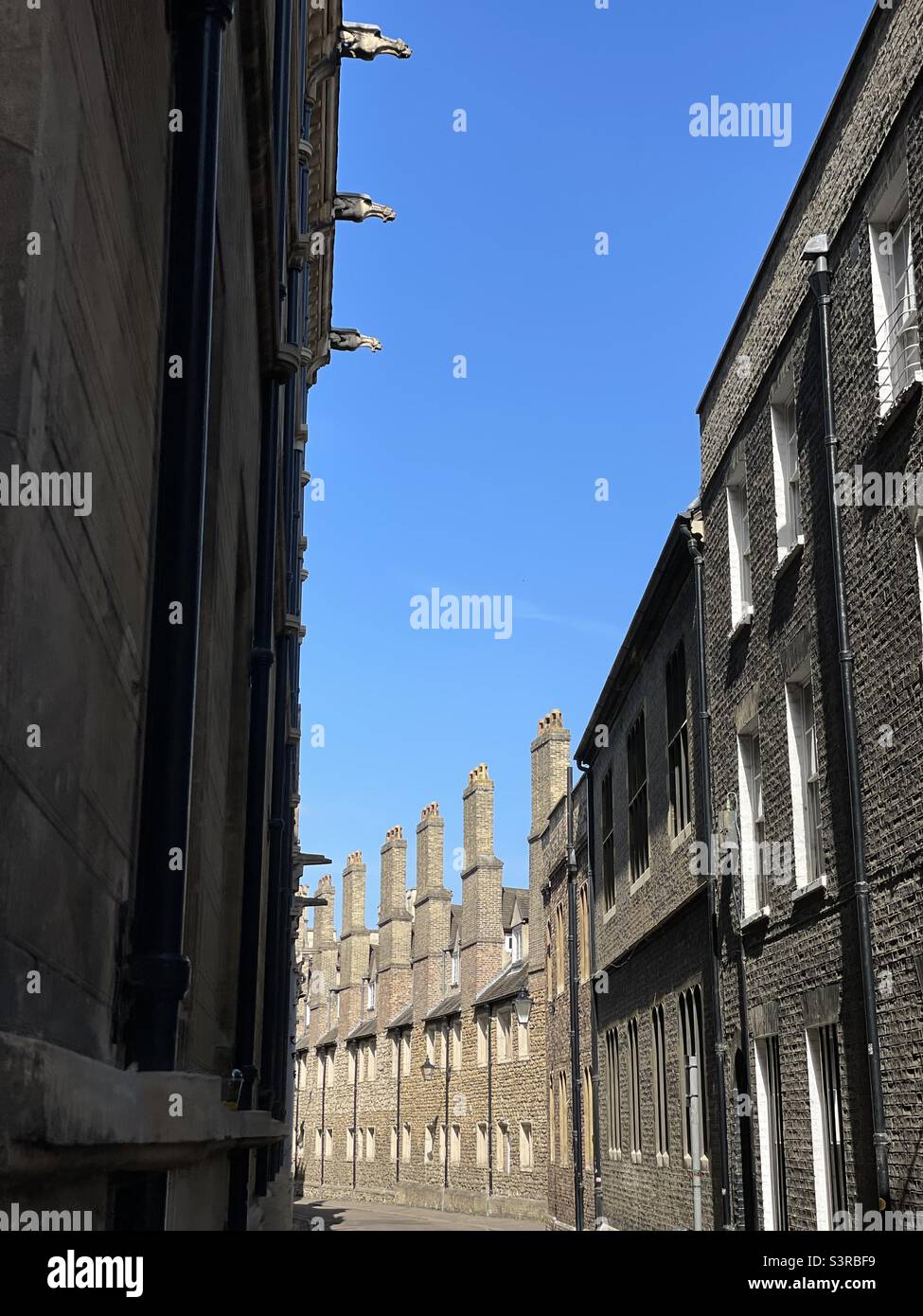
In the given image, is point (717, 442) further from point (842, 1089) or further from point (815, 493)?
point (842, 1089)

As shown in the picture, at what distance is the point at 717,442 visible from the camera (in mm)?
18656

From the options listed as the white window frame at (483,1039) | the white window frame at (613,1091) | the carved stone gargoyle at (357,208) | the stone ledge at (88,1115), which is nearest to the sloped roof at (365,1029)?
the white window frame at (483,1039)

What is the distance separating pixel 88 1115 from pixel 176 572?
2.52m

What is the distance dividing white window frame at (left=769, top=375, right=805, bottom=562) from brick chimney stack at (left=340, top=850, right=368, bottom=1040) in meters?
60.3

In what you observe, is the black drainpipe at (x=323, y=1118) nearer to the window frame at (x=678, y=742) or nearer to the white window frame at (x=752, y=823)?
the window frame at (x=678, y=742)

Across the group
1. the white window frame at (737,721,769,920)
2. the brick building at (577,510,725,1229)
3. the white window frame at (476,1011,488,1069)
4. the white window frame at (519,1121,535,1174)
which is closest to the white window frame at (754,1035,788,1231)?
the white window frame at (737,721,769,920)

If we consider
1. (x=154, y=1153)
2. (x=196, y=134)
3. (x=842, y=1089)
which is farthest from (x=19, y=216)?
(x=842, y=1089)

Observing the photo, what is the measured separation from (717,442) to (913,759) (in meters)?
8.08

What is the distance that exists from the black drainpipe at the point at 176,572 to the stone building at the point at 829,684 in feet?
22.5

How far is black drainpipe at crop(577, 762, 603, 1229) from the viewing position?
28.8 meters

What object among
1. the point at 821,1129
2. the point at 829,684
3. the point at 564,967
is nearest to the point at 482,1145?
the point at 564,967

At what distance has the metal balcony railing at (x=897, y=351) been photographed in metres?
11.5

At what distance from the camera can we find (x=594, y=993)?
30875 mm

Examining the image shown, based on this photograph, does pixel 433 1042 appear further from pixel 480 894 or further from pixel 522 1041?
pixel 522 1041
